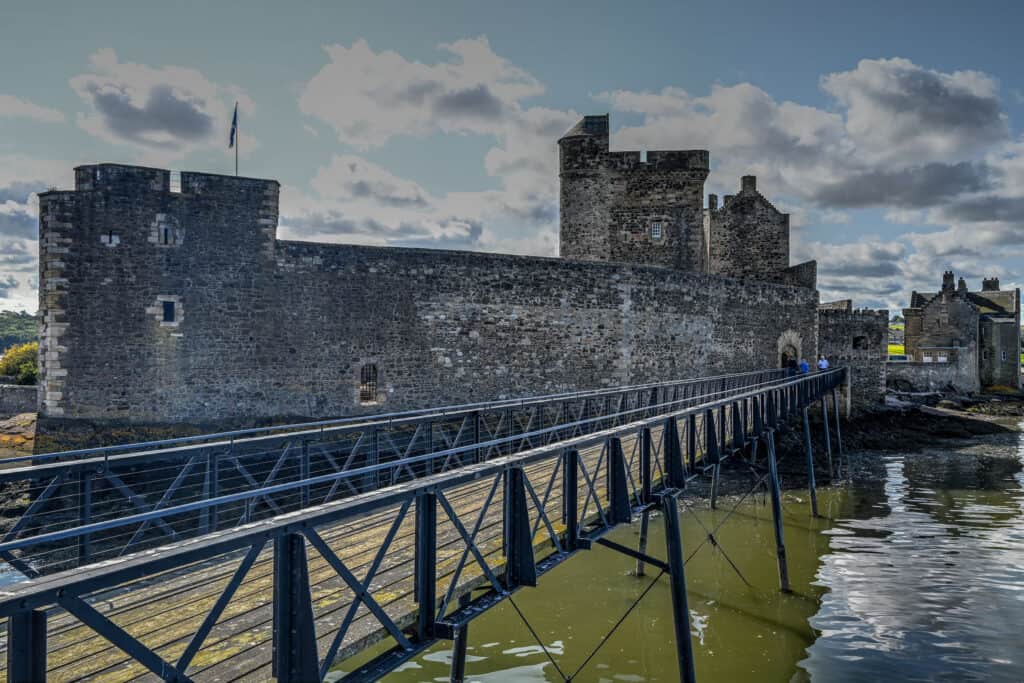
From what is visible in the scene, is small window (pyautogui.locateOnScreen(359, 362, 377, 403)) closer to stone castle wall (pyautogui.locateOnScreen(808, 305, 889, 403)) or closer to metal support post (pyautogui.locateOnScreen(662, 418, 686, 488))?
metal support post (pyautogui.locateOnScreen(662, 418, 686, 488))

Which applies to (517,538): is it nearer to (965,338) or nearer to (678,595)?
(678,595)

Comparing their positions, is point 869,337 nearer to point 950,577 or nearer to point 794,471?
point 794,471

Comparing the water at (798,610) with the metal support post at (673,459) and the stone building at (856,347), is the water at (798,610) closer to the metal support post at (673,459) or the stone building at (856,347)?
the metal support post at (673,459)

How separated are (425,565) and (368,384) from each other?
1267 centimetres

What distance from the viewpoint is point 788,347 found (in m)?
25.9

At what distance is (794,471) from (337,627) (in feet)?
60.4

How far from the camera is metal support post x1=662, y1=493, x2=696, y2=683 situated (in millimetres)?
8062

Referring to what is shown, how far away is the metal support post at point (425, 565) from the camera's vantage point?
15.4 ft

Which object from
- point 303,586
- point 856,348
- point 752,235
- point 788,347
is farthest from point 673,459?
point 856,348

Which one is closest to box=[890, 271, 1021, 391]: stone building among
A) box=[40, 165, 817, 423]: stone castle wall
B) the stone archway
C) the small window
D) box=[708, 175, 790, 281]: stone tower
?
box=[708, 175, 790, 281]: stone tower

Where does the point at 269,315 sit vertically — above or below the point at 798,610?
above

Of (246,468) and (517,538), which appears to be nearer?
(517,538)

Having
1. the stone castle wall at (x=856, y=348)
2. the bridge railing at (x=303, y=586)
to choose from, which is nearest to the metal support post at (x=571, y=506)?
the bridge railing at (x=303, y=586)

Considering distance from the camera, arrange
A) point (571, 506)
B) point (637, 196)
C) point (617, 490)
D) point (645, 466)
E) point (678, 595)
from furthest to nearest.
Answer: point (637, 196), point (678, 595), point (645, 466), point (617, 490), point (571, 506)
